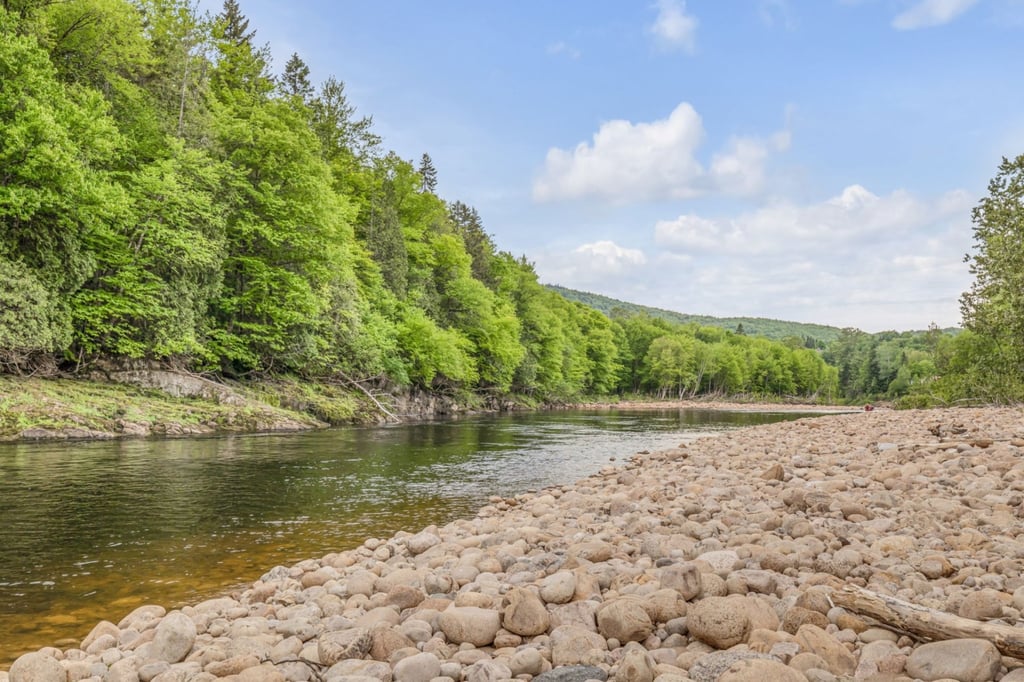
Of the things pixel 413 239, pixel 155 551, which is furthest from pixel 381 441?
pixel 413 239

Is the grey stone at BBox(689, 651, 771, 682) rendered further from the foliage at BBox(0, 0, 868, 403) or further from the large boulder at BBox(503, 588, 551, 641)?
the foliage at BBox(0, 0, 868, 403)

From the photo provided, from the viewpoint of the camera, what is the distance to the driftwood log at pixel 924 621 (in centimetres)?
242

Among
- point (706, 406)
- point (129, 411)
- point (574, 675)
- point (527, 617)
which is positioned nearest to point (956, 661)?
point (574, 675)

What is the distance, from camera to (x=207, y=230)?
69.4 ft

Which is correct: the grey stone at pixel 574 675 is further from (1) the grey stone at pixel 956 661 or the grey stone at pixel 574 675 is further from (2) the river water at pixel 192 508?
(2) the river water at pixel 192 508

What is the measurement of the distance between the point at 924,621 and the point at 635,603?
4.23 ft

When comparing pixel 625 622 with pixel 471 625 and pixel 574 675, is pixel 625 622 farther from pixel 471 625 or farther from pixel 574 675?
pixel 471 625

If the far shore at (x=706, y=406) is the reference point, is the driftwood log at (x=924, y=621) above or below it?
above

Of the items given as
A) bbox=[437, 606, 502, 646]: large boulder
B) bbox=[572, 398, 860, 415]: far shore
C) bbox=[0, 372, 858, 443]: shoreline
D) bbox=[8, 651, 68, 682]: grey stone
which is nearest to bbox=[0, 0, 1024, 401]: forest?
bbox=[0, 372, 858, 443]: shoreline

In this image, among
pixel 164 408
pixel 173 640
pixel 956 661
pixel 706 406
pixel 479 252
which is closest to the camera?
pixel 956 661

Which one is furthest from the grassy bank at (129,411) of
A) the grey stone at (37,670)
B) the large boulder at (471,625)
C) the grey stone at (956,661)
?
the grey stone at (956,661)

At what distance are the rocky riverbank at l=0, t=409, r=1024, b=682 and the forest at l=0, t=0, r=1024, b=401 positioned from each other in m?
15.1

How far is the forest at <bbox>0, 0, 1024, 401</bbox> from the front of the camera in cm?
1591

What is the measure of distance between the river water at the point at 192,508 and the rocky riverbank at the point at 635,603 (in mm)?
846
